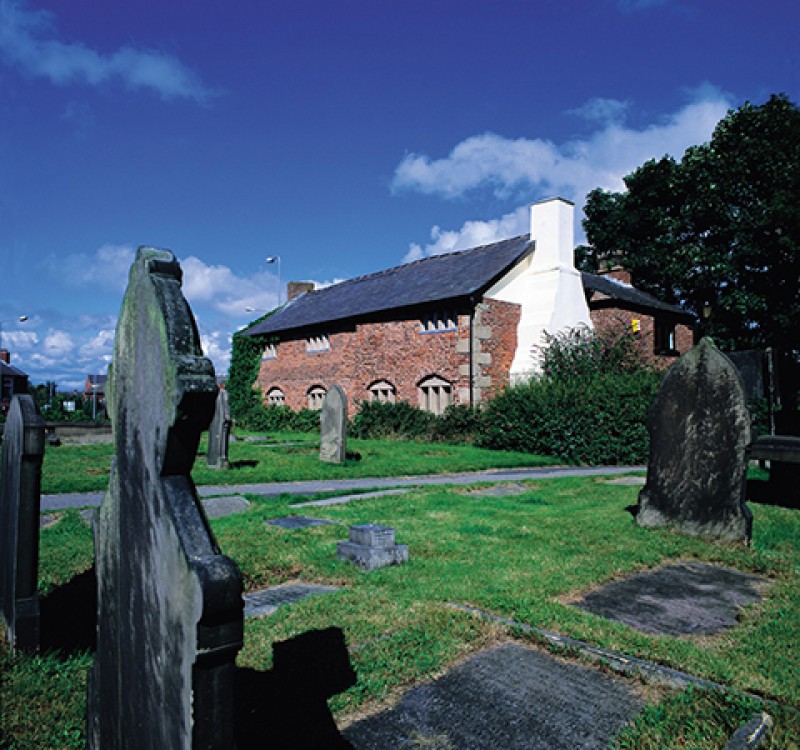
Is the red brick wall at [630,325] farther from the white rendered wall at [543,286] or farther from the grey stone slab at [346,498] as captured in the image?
the grey stone slab at [346,498]

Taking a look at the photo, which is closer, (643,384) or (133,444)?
(133,444)

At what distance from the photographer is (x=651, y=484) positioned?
7613 millimetres

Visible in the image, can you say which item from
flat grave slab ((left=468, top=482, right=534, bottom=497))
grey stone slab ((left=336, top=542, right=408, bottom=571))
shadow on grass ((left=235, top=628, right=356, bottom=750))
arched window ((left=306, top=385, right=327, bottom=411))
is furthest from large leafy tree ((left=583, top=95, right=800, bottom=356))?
shadow on grass ((left=235, top=628, right=356, bottom=750))

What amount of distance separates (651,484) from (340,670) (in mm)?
5311

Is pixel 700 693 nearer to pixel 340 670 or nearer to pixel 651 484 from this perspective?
pixel 340 670

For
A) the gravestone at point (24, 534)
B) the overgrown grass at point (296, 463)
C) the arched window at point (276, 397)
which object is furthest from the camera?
the arched window at point (276, 397)

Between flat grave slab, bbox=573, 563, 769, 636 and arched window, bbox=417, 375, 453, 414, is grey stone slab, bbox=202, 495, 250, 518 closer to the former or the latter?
flat grave slab, bbox=573, 563, 769, 636

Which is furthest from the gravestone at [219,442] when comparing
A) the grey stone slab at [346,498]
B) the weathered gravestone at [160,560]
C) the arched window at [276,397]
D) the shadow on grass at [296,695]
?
the arched window at [276,397]

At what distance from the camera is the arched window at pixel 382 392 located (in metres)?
24.7

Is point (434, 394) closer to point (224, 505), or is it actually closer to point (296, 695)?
point (224, 505)

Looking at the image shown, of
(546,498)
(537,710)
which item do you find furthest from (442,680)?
(546,498)

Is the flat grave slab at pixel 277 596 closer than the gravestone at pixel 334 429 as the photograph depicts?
Yes

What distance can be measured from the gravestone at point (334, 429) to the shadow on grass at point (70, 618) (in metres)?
9.12

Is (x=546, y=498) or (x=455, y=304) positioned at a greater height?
(x=455, y=304)
